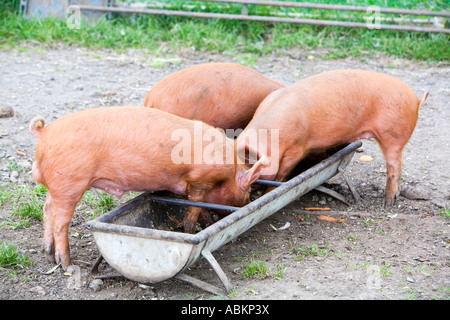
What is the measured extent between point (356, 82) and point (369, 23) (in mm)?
3864

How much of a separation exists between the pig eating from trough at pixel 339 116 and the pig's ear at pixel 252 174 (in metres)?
0.40

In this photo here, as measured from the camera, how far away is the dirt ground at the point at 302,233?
3.83 meters

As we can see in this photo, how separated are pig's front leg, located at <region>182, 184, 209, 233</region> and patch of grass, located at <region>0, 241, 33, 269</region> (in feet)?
3.54

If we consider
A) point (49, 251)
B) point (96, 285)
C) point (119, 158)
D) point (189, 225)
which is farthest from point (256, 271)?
point (49, 251)

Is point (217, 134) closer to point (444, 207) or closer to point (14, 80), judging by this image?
point (444, 207)

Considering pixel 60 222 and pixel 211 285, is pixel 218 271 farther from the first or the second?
pixel 60 222

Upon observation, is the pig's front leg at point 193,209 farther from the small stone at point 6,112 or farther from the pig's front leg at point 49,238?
the small stone at point 6,112

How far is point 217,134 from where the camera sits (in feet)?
13.7

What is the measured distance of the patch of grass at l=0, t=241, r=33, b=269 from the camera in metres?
4.09

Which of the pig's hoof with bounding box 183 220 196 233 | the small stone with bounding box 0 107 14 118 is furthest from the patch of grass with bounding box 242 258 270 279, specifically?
the small stone with bounding box 0 107 14 118

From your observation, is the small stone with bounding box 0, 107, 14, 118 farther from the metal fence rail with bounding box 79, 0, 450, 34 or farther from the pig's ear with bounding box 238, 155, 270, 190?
the pig's ear with bounding box 238, 155, 270, 190

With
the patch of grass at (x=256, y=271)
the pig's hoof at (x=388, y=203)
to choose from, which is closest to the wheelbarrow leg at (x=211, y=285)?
the patch of grass at (x=256, y=271)

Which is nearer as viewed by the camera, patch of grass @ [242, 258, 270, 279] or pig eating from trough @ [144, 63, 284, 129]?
patch of grass @ [242, 258, 270, 279]
